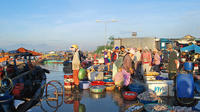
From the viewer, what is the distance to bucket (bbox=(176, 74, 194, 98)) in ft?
14.8

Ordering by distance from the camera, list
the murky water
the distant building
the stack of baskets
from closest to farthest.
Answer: the murky water, the stack of baskets, the distant building

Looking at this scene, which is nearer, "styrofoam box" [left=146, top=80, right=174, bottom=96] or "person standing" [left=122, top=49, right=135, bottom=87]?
"styrofoam box" [left=146, top=80, right=174, bottom=96]

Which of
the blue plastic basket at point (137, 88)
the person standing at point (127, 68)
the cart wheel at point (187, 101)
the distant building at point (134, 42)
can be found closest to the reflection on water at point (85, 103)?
the blue plastic basket at point (137, 88)

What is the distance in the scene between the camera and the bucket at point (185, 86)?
14.8 feet

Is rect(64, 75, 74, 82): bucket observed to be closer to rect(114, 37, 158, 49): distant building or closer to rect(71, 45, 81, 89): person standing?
rect(71, 45, 81, 89): person standing

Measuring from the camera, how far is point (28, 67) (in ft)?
32.9

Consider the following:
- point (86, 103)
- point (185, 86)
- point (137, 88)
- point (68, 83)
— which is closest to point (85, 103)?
point (86, 103)

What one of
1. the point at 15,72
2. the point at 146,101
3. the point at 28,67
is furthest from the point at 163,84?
the point at 28,67

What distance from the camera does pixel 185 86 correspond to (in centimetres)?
454

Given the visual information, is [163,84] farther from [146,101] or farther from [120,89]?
[120,89]

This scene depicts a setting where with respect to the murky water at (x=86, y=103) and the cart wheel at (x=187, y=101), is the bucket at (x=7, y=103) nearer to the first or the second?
the murky water at (x=86, y=103)

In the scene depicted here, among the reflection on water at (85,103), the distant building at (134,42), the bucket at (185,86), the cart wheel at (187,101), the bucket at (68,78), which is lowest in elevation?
the reflection on water at (85,103)

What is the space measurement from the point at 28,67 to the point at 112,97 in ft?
21.6

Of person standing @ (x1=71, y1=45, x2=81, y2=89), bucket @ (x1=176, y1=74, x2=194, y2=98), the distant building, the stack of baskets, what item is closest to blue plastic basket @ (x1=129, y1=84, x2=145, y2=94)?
bucket @ (x1=176, y1=74, x2=194, y2=98)
